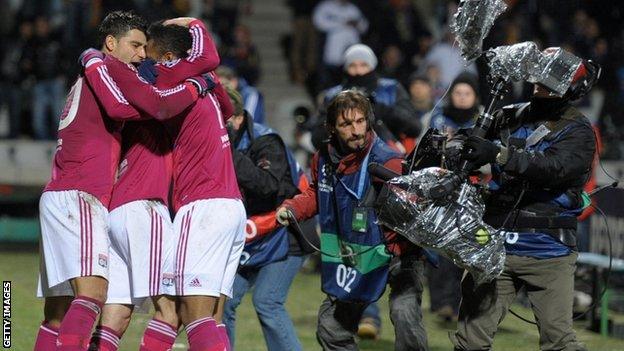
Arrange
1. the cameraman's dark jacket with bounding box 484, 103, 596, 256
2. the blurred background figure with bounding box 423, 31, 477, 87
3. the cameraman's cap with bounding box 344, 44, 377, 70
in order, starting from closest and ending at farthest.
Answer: the cameraman's dark jacket with bounding box 484, 103, 596, 256 < the cameraman's cap with bounding box 344, 44, 377, 70 < the blurred background figure with bounding box 423, 31, 477, 87

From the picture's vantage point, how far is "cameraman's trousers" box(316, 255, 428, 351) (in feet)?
27.3

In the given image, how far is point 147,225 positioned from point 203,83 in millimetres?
817

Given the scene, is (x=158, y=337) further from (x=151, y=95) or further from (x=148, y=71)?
(x=148, y=71)

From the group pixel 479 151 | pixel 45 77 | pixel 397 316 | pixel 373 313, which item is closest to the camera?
pixel 479 151

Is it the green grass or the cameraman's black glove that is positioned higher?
the cameraman's black glove

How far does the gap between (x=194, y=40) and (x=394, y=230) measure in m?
1.50

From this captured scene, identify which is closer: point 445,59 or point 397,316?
point 397,316

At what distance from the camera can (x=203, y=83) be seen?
7609 millimetres

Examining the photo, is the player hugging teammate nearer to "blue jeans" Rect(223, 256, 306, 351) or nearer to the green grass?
"blue jeans" Rect(223, 256, 306, 351)

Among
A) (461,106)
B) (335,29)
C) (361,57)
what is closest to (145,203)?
(361,57)

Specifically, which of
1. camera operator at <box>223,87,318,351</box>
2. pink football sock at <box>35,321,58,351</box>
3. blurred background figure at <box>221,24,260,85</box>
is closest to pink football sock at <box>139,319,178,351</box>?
pink football sock at <box>35,321,58,351</box>

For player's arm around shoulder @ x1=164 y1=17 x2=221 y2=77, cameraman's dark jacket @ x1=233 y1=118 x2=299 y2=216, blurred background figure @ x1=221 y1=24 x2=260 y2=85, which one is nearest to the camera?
player's arm around shoulder @ x1=164 y1=17 x2=221 y2=77

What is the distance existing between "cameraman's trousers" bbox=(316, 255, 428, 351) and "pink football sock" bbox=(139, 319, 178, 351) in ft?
3.93

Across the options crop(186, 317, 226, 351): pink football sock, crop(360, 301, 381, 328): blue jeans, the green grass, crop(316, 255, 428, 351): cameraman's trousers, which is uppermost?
crop(186, 317, 226, 351): pink football sock
